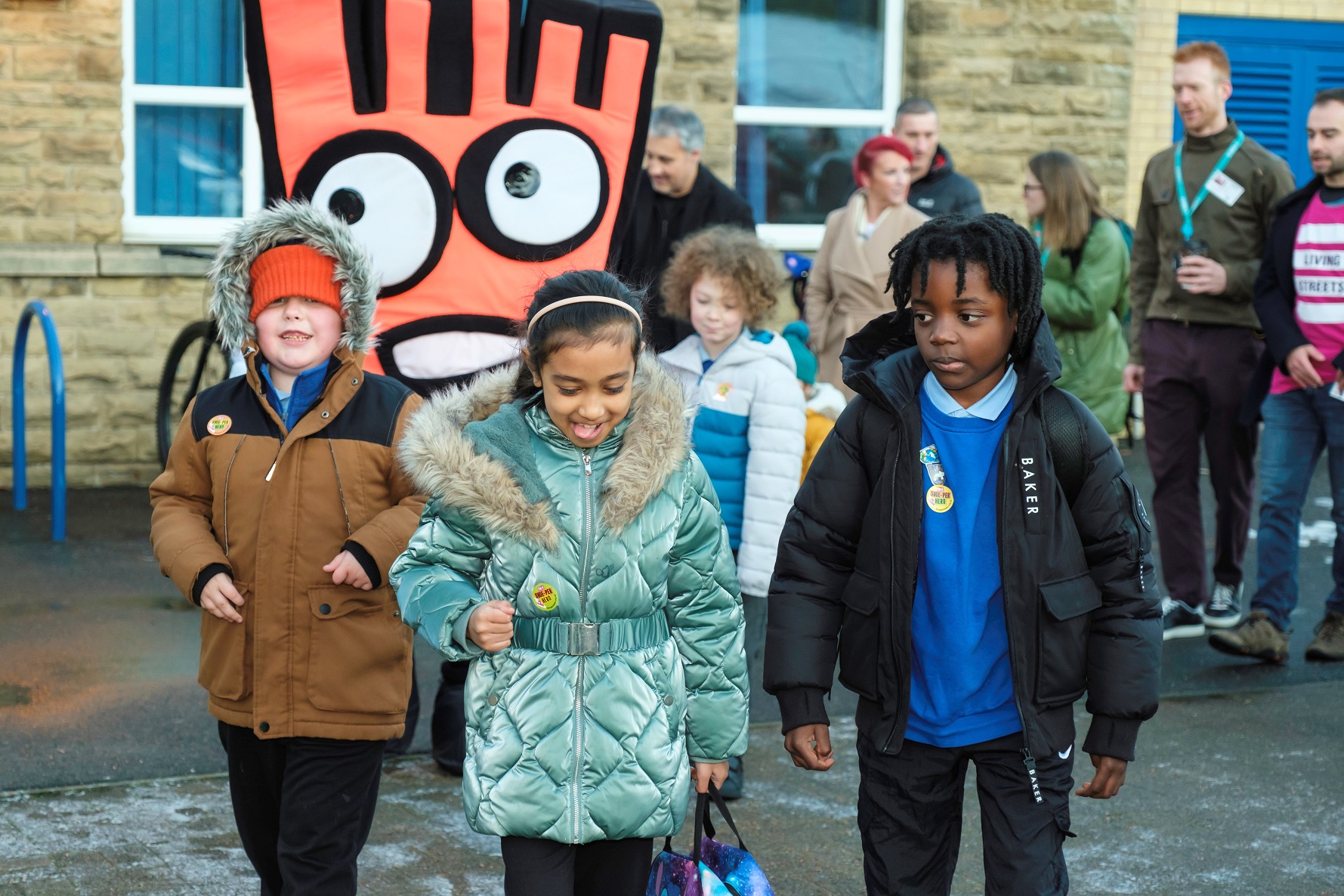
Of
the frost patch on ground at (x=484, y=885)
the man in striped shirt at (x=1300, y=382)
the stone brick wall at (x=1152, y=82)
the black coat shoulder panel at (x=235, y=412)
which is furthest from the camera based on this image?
the stone brick wall at (x=1152, y=82)

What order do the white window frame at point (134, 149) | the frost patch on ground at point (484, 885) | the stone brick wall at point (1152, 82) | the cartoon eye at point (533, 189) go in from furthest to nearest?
the stone brick wall at point (1152, 82) → the white window frame at point (134, 149) → the cartoon eye at point (533, 189) → the frost patch on ground at point (484, 885)

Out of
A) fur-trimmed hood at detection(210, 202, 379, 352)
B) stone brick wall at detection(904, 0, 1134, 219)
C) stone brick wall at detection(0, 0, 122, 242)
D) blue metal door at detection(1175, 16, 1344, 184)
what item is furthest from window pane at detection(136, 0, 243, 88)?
blue metal door at detection(1175, 16, 1344, 184)

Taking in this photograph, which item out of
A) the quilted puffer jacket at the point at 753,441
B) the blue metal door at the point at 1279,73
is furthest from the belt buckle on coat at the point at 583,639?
the blue metal door at the point at 1279,73

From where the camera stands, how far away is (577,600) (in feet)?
9.55

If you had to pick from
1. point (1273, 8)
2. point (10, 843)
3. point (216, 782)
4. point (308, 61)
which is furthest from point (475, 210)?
point (1273, 8)

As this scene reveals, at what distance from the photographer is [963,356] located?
2975 millimetres

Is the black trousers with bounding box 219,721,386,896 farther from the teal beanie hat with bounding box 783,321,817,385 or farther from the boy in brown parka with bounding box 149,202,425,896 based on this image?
the teal beanie hat with bounding box 783,321,817,385

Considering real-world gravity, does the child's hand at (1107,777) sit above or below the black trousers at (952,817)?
above

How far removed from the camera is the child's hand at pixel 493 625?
2.74 metres

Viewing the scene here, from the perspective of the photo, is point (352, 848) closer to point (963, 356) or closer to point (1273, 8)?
point (963, 356)

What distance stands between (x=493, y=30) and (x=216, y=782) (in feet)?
7.77

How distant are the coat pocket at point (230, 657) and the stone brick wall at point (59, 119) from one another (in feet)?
20.4

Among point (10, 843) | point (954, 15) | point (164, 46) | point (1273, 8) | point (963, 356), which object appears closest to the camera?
point (963, 356)

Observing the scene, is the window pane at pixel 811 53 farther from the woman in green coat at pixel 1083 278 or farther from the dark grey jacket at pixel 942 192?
the woman in green coat at pixel 1083 278
